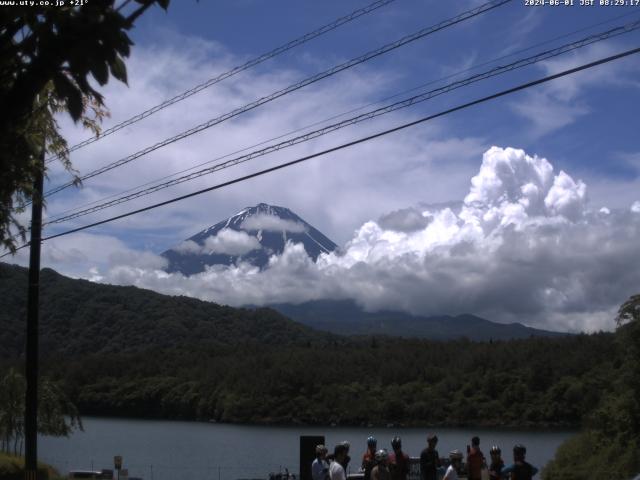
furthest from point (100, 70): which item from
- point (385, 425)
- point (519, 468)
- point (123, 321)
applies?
point (123, 321)

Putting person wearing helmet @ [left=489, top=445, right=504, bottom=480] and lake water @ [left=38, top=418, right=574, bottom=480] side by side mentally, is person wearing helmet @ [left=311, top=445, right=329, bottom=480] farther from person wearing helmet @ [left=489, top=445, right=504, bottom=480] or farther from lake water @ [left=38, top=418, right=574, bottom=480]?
lake water @ [left=38, top=418, right=574, bottom=480]

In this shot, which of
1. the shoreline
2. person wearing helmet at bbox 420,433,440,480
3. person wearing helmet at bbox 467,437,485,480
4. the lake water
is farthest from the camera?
the shoreline

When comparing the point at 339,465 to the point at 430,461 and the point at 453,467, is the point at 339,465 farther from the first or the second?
the point at 430,461

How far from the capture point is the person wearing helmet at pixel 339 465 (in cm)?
1023

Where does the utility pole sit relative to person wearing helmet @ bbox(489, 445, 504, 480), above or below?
above

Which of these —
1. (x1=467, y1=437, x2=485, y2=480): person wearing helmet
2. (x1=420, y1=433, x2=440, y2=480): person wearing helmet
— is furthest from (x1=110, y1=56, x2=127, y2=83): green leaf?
(x1=467, y1=437, x2=485, y2=480): person wearing helmet

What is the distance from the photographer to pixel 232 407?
349 feet

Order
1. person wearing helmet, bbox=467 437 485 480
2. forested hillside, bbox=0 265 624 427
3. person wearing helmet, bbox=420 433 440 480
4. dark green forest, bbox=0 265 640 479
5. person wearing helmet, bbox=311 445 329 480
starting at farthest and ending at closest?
forested hillside, bbox=0 265 624 427
dark green forest, bbox=0 265 640 479
person wearing helmet, bbox=467 437 485 480
person wearing helmet, bbox=420 433 440 480
person wearing helmet, bbox=311 445 329 480

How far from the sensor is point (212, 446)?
228 ft

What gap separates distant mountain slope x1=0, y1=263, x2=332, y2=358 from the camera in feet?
542

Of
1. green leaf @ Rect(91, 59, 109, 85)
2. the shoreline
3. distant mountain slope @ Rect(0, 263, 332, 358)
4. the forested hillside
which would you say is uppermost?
distant mountain slope @ Rect(0, 263, 332, 358)

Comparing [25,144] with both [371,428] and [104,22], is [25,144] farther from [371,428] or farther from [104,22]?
[371,428]

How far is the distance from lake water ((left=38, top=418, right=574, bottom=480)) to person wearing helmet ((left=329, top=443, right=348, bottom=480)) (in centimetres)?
3046

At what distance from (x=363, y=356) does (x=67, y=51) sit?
120 m
